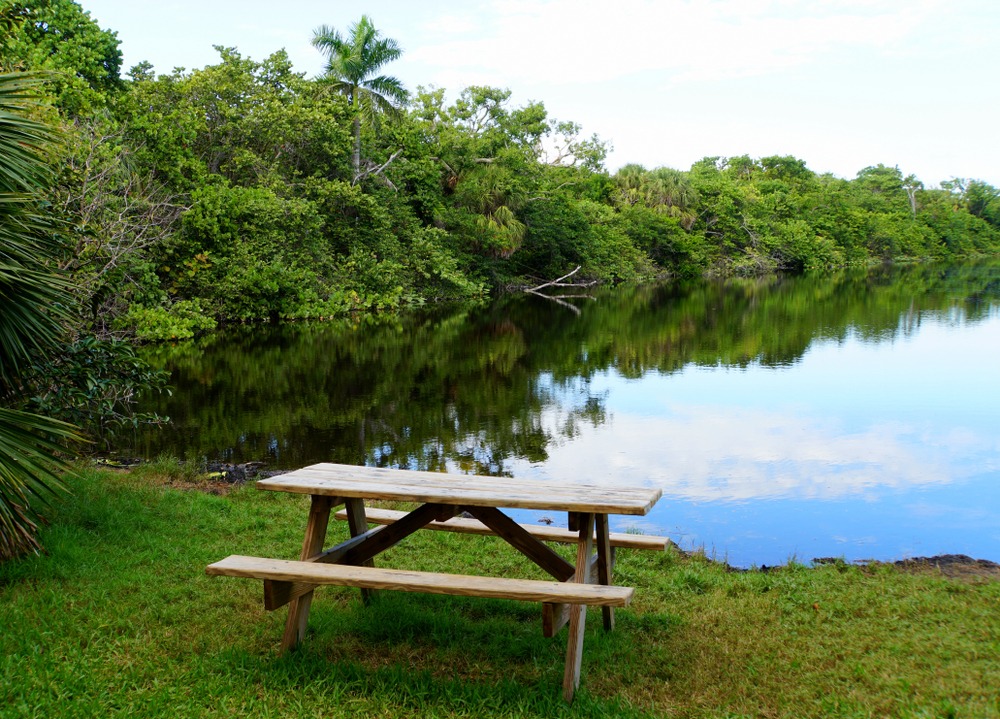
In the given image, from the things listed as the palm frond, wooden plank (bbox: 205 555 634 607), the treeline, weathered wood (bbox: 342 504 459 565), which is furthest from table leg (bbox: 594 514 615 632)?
the treeline

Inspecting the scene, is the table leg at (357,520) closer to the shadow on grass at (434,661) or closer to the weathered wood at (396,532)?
the shadow on grass at (434,661)

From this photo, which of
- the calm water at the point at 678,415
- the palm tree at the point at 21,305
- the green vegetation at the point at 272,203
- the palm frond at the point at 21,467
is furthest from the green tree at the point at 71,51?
the palm frond at the point at 21,467

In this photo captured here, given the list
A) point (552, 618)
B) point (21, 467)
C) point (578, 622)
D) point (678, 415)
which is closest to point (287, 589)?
point (552, 618)

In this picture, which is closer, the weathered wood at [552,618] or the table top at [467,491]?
the table top at [467,491]

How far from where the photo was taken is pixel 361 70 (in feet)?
112

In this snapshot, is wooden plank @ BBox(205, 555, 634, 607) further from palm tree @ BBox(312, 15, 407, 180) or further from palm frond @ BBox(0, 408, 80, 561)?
palm tree @ BBox(312, 15, 407, 180)

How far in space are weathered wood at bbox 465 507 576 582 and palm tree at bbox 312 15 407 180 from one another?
99.9ft

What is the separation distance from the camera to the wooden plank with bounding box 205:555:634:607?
3908 mm

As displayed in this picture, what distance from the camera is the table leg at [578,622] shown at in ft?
13.1

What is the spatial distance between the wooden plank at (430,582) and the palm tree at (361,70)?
100ft

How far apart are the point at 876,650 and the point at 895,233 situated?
85955mm

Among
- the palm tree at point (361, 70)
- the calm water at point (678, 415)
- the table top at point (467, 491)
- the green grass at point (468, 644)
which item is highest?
the palm tree at point (361, 70)

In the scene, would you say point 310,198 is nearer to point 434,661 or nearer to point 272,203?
point 272,203

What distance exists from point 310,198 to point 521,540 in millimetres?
28985
